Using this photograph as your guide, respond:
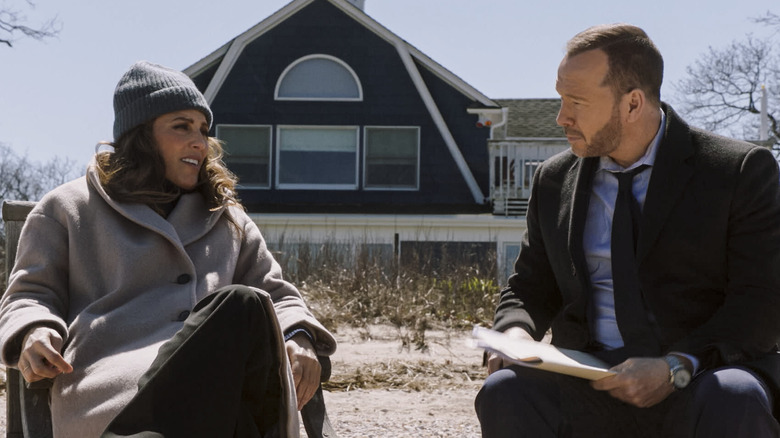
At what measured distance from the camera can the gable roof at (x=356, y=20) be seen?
67.3 feet

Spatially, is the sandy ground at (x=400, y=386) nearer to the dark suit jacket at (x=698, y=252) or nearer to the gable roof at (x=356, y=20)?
the dark suit jacket at (x=698, y=252)

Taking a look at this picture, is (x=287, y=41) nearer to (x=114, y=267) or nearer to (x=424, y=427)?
(x=424, y=427)

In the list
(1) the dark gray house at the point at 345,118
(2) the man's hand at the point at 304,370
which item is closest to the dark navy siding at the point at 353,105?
(1) the dark gray house at the point at 345,118

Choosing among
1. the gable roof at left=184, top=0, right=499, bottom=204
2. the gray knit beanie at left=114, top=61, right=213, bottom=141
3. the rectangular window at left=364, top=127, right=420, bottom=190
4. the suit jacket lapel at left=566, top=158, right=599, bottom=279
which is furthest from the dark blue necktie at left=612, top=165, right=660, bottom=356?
the rectangular window at left=364, top=127, right=420, bottom=190

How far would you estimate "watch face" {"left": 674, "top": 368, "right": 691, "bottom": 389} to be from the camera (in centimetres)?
288

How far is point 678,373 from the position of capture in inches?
113

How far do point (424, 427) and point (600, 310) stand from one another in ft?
7.23

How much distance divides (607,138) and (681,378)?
83 cm

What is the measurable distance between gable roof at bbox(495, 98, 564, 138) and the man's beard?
18158mm

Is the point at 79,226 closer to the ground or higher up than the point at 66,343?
higher up

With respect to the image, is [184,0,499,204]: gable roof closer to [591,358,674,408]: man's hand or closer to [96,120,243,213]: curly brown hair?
[96,120,243,213]: curly brown hair

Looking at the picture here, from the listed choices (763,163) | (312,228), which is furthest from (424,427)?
(312,228)

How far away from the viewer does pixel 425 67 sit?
2095 centimetres

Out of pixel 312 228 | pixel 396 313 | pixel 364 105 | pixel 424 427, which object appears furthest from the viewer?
pixel 364 105
